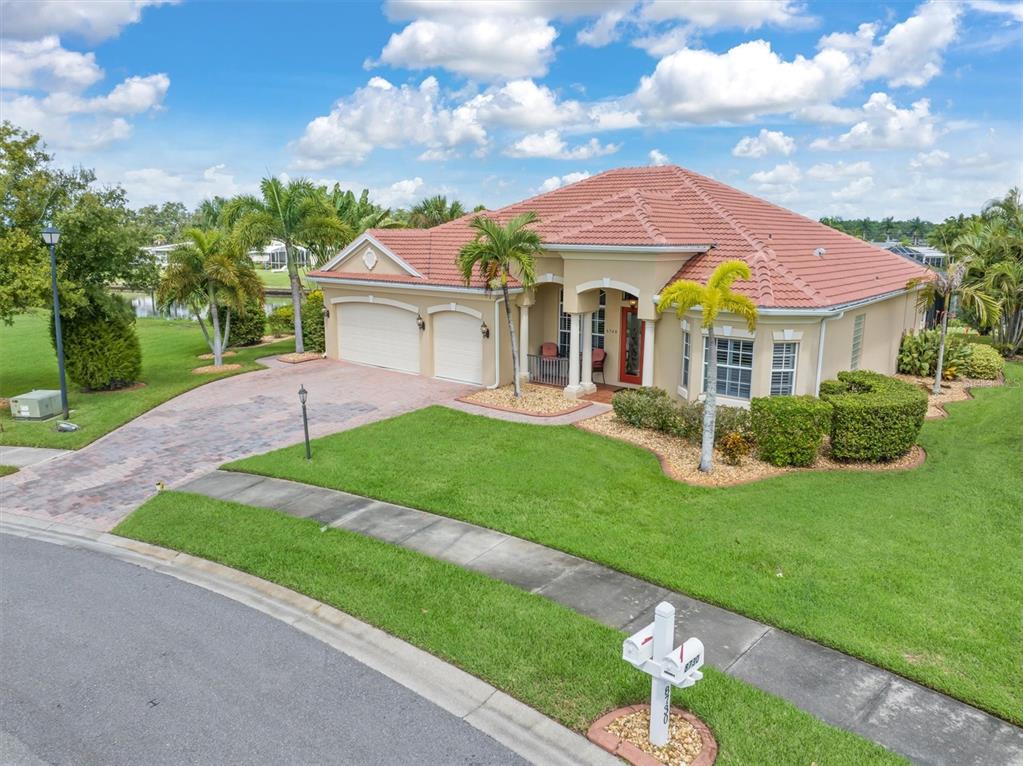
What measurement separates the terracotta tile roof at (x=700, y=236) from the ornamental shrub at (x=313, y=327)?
2.69 meters

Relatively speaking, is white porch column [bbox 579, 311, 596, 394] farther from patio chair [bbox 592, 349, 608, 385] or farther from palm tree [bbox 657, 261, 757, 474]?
palm tree [bbox 657, 261, 757, 474]

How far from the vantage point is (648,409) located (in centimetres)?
1538

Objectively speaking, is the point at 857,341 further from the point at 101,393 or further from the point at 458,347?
the point at 101,393

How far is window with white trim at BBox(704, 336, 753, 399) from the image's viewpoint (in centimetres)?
1578

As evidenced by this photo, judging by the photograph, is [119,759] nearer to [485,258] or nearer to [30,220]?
[485,258]

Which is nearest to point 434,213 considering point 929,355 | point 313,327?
point 313,327

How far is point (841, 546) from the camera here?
31.7 feet

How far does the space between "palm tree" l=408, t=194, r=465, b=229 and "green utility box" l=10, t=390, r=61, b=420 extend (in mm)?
21682

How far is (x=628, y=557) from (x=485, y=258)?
9306 millimetres

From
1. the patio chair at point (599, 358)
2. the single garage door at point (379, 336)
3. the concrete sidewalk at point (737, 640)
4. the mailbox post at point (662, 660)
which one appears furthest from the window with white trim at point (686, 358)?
the mailbox post at point (662, 660)

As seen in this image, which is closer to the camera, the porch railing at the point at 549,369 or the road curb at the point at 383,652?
the road curb at the point at 383,652

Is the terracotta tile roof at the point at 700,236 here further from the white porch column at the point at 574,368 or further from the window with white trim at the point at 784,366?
the white porch column at the point at 574,368

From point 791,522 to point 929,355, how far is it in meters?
14.3

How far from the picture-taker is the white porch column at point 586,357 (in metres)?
18.2
